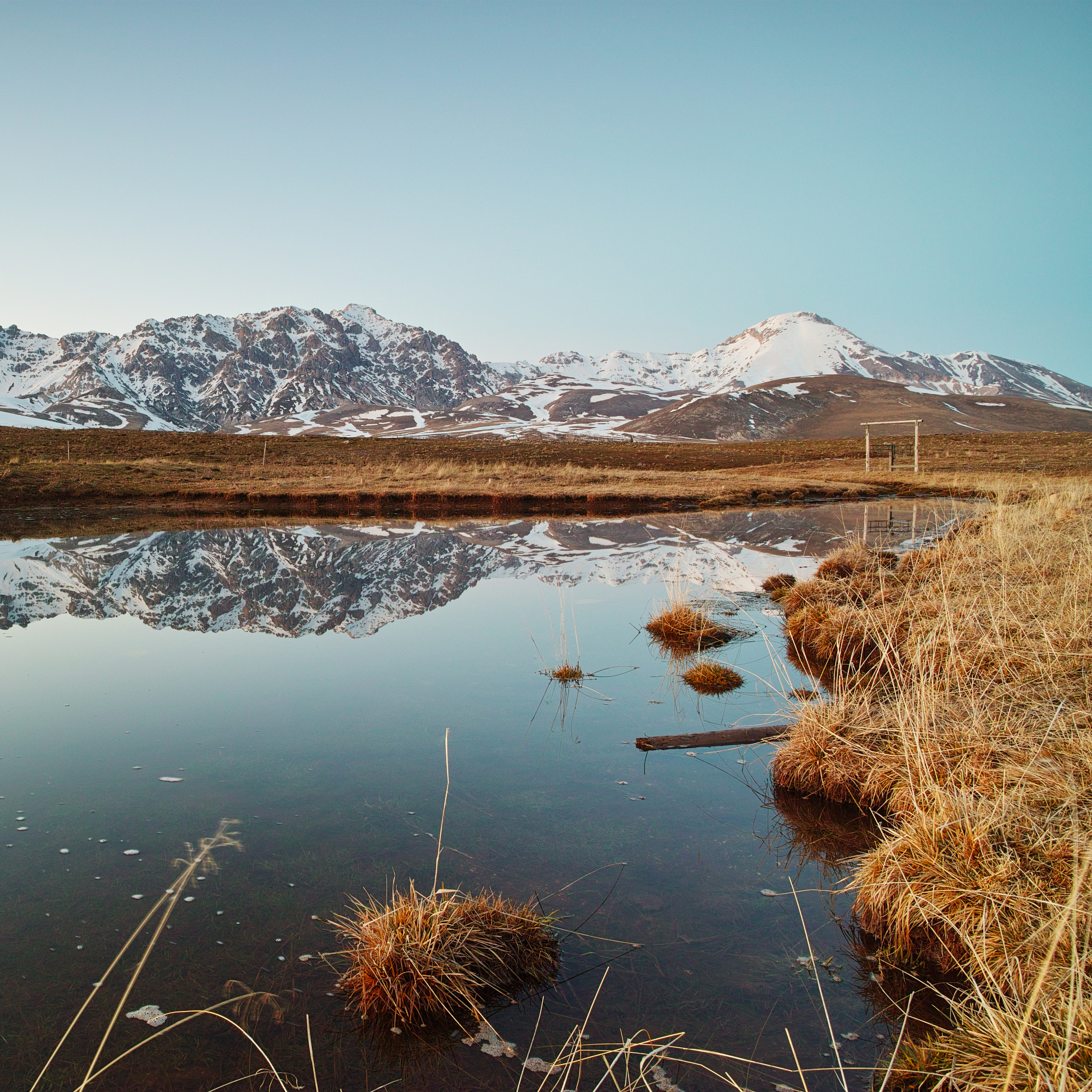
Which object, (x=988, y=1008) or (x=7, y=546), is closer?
(x=988, y=1008)

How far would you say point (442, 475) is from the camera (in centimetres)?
3559

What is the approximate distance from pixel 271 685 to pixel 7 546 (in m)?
12.3

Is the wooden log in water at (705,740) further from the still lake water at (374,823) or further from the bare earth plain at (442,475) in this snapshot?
the bare earth plain at (442,475)

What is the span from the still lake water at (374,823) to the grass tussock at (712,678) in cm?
15

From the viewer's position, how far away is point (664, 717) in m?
6.64

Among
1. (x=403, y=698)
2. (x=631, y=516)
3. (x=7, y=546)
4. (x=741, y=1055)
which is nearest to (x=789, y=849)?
(x=741, y=1055)

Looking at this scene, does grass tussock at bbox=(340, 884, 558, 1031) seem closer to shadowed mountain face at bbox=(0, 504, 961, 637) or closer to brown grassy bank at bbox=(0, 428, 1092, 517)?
shadowed mountain face at bbox=(0, 504, 961, 637)

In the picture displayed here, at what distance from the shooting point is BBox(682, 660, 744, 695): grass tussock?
752 centimetres

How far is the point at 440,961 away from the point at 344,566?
12233 mm

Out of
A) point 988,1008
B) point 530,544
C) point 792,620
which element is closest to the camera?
point 988,1008

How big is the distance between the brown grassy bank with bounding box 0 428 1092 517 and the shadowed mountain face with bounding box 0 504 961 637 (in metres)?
6.11

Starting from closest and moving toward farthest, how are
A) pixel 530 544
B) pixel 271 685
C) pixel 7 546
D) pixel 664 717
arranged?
pixel 664 717 < pixel 271 685 < pixel 7 546 < pixel 530 544

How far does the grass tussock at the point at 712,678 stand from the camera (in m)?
7.52

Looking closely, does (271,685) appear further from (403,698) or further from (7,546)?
(7,546)
